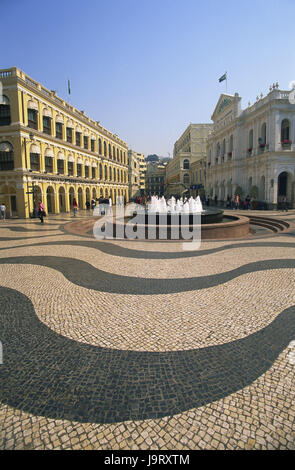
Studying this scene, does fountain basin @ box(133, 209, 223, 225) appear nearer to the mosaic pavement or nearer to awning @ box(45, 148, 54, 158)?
the mosaic pavement

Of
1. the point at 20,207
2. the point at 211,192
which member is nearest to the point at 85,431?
the point at 20,207

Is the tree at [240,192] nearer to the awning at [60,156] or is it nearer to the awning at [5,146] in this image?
the awning at [60,156]

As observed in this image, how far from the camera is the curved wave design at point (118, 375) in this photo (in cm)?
274

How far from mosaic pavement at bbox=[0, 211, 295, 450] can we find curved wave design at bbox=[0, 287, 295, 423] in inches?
0.6

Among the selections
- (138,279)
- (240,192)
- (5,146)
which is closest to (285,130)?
(240,192)

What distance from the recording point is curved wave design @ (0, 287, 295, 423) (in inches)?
108

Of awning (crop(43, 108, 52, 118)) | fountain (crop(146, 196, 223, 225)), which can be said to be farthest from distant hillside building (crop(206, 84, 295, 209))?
awning (crop(43, 108, 52, 118))

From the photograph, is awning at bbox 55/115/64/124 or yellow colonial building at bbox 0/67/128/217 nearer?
yellow colonial building at bbox 0/67/128/217

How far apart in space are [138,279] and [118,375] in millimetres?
3700

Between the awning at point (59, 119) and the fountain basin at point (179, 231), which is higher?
the awning at point (59, 119)

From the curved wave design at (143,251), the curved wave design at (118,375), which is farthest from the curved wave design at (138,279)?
the curved wave design at (118,375)

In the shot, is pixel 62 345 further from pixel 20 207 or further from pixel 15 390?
pixel 20 207

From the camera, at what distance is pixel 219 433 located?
240 cm

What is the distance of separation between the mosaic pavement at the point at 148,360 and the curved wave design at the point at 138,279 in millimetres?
55
